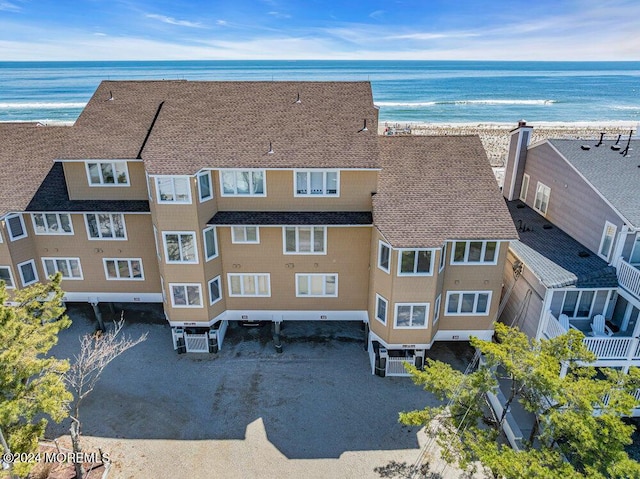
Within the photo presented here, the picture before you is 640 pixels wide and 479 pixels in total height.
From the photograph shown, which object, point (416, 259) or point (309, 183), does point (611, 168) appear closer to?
point (416, 259)

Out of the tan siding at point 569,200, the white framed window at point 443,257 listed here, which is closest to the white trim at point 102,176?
the white framed window at point 443,257

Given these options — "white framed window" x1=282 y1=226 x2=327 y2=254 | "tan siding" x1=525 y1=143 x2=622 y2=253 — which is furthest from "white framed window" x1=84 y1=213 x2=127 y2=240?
"tan siding" x1=525 y1=143 x2=622 y2=253

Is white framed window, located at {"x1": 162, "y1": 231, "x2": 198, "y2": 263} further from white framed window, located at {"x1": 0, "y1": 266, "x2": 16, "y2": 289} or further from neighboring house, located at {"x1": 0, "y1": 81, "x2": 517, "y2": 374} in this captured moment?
white framed window, located at {"x1": 0, "y1": 266, "x2": 16, "y2": 289}

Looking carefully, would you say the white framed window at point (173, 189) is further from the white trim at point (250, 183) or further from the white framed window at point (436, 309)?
the white framed window at point (436, 309)

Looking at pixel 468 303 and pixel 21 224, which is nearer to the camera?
pixel 468 303

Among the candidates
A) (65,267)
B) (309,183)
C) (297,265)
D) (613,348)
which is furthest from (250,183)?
(613,348)
